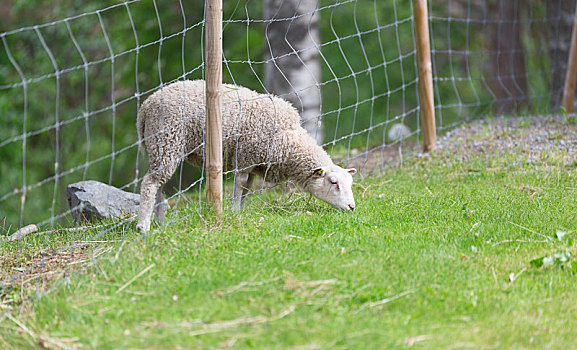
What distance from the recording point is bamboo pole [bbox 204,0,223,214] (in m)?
→ 4.61

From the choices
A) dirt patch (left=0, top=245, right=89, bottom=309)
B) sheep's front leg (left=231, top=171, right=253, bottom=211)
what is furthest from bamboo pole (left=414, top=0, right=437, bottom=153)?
dirt patch (left=0, top=245, right=89, bottom=309)

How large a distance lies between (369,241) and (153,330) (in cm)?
165

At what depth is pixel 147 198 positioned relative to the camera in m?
5.14

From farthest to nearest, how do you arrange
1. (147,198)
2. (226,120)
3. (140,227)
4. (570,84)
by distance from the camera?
1. (570,84)
2. (226,120)
3. (147,198)
4. (140,227)

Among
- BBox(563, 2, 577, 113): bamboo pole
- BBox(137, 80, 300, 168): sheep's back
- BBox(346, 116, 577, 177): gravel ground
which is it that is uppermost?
BBox(137, 80, 300, 168): sheep's back

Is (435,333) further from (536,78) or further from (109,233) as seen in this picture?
(536,78)

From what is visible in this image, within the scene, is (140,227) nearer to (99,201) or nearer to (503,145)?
(99,201)

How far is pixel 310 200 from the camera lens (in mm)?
5949

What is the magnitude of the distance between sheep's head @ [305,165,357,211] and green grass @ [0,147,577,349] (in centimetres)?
26

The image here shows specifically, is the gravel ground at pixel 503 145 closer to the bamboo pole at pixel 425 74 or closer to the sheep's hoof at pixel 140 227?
the bamboo pole at pixel 425 74

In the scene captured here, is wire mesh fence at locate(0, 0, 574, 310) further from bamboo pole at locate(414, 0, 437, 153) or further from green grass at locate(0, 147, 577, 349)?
green grass at locate(0, 147, 577, 349)

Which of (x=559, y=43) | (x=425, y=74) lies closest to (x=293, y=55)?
(x=425, y=74)

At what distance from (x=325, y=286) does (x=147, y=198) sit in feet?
6.63

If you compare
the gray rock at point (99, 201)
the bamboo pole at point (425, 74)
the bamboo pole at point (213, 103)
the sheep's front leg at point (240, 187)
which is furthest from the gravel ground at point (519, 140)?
the gray rock at point (99, 201)
